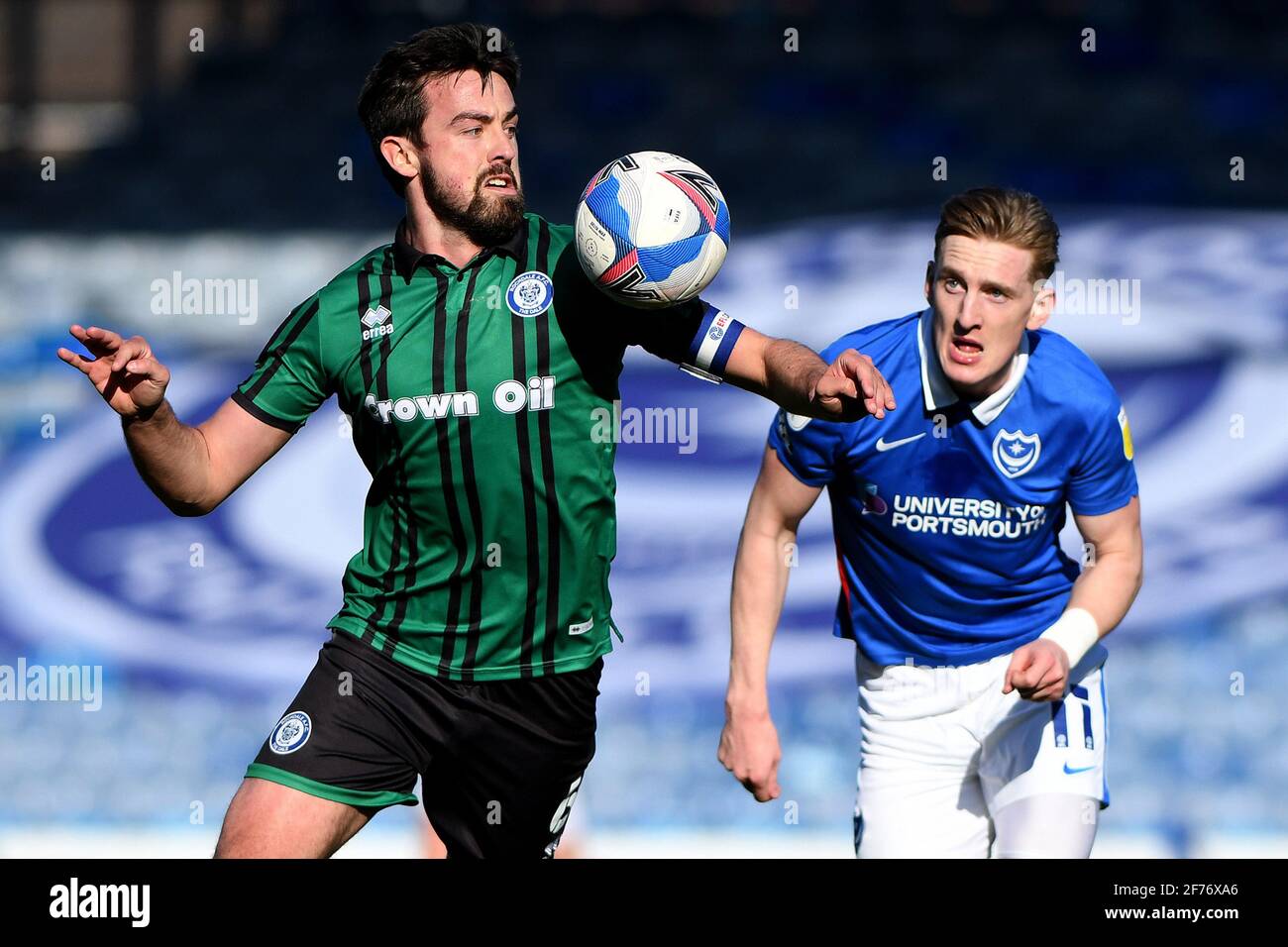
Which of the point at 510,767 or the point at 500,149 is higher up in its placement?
the point at 500,149

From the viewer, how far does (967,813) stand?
4.41 meters

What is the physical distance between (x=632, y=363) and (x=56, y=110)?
3200 mm

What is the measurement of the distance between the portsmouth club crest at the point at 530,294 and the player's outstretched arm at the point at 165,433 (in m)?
0.62

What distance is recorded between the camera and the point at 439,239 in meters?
3.99

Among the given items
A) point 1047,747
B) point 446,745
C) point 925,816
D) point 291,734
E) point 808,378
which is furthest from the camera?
point 925,816

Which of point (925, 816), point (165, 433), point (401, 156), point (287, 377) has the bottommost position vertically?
point (925, 816)

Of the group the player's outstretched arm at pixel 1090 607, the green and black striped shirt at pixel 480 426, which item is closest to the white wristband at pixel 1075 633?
the player's outstretched arm at pixel 1090 607

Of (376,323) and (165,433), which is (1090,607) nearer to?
(376,323)

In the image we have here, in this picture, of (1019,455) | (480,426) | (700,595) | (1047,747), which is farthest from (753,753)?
(700,595)

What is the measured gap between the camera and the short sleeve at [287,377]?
3898 mm

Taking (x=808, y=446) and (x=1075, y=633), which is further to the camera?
(x=808, y=446)

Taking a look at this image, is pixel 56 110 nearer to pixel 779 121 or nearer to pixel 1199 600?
pixel 779 121

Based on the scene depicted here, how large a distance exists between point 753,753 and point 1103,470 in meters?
1.13

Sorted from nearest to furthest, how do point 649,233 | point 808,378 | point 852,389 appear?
1. point 852,389
2. point 808,378
3. point 649,233
